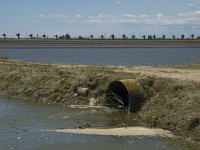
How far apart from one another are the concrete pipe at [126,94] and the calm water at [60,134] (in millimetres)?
704

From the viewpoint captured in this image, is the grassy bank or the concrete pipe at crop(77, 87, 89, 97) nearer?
the grassy bank

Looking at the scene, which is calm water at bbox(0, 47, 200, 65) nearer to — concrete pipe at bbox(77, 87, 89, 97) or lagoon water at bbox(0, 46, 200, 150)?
concrete pipe at bbox(77, 87, 89, 97)

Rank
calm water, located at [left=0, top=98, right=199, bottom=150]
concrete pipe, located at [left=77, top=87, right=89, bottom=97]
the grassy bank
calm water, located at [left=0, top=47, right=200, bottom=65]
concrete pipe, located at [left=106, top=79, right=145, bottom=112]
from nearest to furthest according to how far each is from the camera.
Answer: calm water, located at [left=0, top=98, right=199, bottom=150] → the grassy bank → concrete pipe, located at [left=106, top=79, right=145, bottom=112] → concrete pipe, located at [left=77, top=87, right=89, bottom=97] → calm water, located at [left=0, top=47, right=200, bottom=65]

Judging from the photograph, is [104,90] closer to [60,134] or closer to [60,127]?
[60,127]

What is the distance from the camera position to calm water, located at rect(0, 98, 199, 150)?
16000mm

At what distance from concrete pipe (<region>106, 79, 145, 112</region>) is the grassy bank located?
40cm

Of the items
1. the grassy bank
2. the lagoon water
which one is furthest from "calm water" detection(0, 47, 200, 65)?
the lagoon water

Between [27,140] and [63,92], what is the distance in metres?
9.44

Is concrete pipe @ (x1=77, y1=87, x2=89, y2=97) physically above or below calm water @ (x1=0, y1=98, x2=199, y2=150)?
above

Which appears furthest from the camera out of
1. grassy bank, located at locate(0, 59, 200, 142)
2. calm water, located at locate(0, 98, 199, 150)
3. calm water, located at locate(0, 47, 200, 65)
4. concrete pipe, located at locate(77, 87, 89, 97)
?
calm water, located at locate(0, 47, 200, 65)

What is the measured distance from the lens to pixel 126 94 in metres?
24.0

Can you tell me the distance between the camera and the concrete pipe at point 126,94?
847 inches

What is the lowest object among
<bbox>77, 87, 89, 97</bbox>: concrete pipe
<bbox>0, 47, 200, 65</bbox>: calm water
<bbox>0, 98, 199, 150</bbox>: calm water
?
<bbox>0, 47, 200, 65</bbox>: calm water

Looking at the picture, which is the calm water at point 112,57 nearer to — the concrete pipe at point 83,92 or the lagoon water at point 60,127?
the concrete pipe at point 83,92
